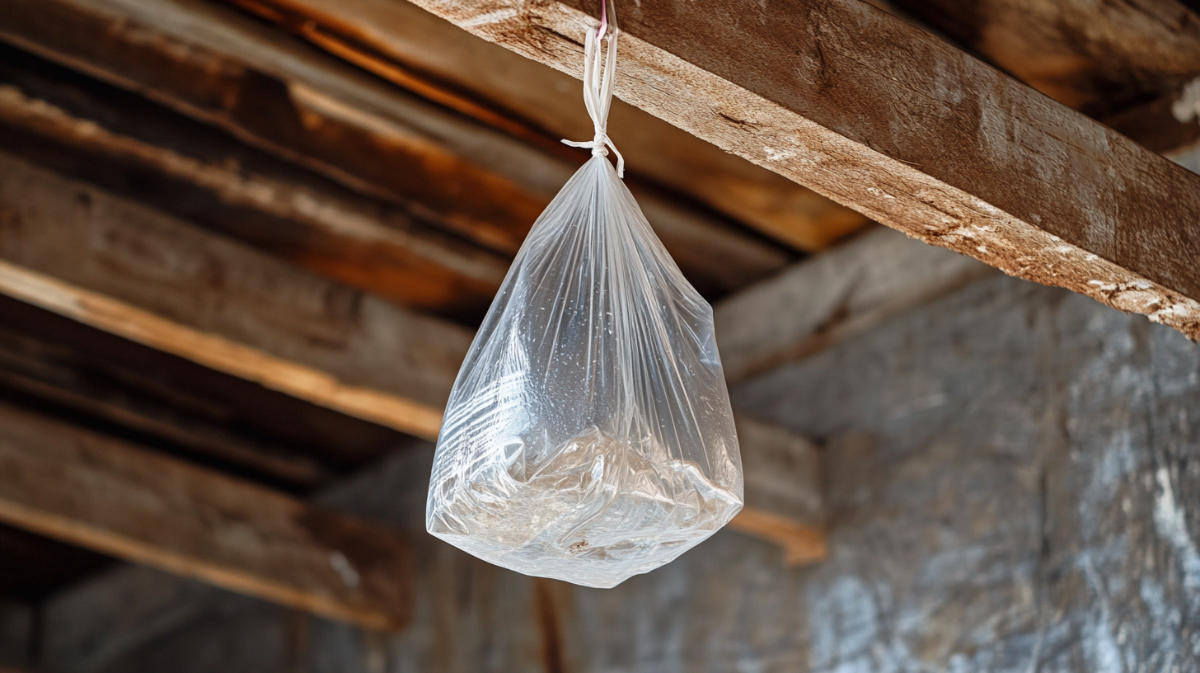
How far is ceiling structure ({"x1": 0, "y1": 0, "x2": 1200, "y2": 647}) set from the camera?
4.25 feet

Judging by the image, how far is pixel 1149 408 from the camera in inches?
76.5

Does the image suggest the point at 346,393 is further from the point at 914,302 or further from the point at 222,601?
the point at 222,601

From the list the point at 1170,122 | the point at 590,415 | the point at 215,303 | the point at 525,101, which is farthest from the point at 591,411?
the point at 1170,122

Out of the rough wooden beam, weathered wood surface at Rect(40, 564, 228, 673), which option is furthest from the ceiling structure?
weathered wood surface at Rect(40, 564, 228, 673)

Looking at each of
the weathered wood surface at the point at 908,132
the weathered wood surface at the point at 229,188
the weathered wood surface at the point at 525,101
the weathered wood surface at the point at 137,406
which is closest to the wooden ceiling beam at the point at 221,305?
the weathered wood surface at the point at 229,188

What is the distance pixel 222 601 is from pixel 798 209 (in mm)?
2142

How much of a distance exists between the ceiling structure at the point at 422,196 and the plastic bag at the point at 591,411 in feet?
0.55

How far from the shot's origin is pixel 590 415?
1.03 meters

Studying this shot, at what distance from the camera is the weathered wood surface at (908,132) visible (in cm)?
111

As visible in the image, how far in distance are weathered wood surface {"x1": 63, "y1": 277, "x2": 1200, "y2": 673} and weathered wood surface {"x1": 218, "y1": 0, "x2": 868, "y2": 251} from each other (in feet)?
1.07

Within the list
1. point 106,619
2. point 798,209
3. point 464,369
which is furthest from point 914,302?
point 106,619

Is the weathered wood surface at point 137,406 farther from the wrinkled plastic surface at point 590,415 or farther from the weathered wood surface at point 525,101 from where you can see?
the wrinkled plastic surface at point 590,415

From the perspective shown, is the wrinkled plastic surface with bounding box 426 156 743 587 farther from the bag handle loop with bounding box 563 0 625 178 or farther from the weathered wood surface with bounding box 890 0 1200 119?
the weathered wood surface with bounding box 890 0 1200 119

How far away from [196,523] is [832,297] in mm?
1537
